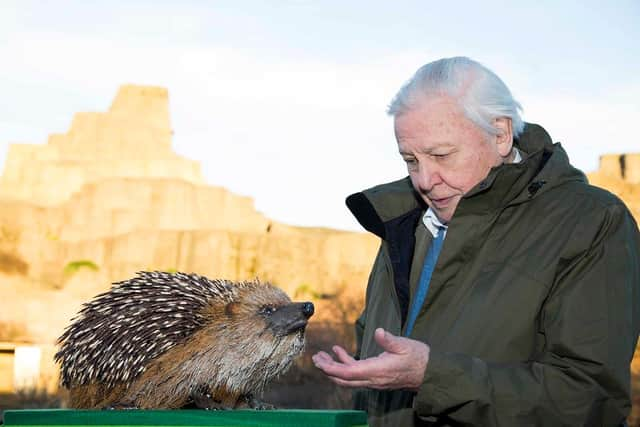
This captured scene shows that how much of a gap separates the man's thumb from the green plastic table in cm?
29

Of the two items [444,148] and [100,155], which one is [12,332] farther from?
[444,148]

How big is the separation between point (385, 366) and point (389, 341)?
7 centimetres

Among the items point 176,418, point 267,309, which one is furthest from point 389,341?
point 267,309

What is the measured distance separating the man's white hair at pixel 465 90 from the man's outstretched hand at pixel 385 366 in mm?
757

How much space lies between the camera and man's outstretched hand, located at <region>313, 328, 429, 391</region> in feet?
8.32

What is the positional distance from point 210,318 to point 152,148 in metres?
54.0

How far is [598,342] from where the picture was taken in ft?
8.68

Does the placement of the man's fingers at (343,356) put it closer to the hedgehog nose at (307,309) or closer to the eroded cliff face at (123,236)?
the hedgehog nose at (307,309)

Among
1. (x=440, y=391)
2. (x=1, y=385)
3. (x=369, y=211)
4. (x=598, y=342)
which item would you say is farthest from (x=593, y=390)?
(x=1, y=385)

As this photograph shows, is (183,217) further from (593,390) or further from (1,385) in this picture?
(593,390)

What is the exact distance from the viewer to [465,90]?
292 cm

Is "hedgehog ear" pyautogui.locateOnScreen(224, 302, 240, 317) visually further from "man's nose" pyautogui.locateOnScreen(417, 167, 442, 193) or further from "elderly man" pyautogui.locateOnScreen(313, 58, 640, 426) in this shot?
"man's nose" pyautogui.locateOnScreen(417, 167, 442, 193)

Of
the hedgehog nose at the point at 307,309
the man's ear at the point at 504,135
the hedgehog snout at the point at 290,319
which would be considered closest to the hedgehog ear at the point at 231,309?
the hedgehog snout at the point at 290,319

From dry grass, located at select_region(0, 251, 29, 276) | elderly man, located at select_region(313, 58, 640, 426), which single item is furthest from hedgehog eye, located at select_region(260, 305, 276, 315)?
dry grass, located at select_region(0, 251, 29, 276)
